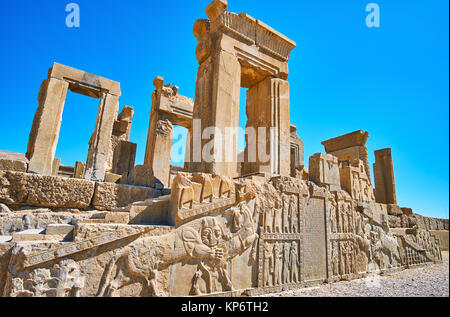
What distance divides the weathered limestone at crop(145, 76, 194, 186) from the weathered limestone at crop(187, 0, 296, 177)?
3256 millimetres

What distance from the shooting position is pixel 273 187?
4.51 meters

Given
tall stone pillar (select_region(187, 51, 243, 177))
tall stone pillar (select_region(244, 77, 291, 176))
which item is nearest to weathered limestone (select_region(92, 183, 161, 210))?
tall stone pillar (select_region(187, 51, 243, 177))

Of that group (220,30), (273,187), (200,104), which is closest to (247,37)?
(220,30)

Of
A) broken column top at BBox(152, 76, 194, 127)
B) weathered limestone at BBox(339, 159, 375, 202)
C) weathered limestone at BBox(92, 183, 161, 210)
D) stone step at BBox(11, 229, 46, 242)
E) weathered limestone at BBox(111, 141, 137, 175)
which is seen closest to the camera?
stone step at BBox(11, 229, 46, 242)

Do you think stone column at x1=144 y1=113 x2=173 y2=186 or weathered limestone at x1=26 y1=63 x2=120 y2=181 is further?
stone column at x1=144 y1=113 x2=173 y2=186

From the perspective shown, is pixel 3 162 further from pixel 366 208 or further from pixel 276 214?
pixel 366 208

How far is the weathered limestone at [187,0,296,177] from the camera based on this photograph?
15.7 feet

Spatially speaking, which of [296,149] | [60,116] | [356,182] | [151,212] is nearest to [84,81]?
[60,116]

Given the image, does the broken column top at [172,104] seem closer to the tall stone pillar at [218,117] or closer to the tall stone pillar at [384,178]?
the tall stone pillar at [218,117]

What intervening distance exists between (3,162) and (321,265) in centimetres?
554

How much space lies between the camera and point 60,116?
7082mm

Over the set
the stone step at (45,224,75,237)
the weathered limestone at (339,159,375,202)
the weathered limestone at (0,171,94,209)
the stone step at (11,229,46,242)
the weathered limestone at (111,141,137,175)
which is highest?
the weathered limestone at (111,141,137,175)

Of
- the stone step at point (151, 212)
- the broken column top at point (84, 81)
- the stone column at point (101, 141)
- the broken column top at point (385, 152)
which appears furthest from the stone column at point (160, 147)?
the broken column top at point (385, 152)

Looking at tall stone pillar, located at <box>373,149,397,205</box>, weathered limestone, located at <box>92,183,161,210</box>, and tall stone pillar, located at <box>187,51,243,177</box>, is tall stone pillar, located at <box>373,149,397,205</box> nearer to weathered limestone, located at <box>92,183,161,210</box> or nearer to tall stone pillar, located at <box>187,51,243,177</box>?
tall stone pillar, located at <box>187,51,243,177</box>
